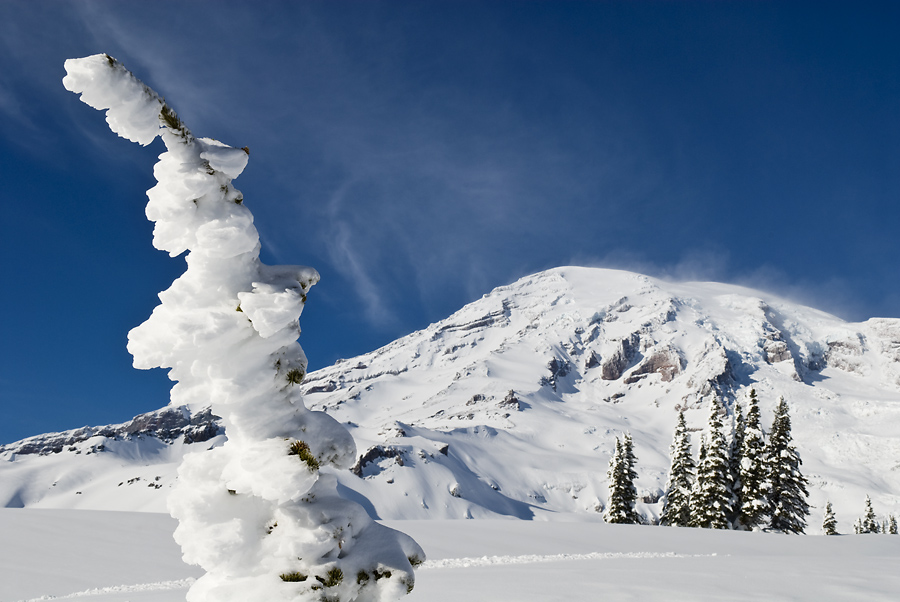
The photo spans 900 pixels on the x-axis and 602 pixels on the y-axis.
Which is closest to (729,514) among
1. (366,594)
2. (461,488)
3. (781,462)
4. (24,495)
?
(781,462)

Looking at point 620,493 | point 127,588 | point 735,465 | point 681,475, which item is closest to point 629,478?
point 620,493

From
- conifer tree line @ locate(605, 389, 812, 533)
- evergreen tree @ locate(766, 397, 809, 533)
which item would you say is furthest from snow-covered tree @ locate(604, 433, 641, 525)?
evergreen tree @ locate(766, 397, 809, 533)

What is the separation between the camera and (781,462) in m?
37.3

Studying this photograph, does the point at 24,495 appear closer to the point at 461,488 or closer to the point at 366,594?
the point at 461,488

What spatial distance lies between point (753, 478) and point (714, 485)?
2477 mm

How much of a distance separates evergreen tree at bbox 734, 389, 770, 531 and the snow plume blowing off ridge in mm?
39787

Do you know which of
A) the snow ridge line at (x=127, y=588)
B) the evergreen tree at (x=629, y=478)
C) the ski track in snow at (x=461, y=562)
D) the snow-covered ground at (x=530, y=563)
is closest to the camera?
the snow-covered ground at (x=530, y=563)

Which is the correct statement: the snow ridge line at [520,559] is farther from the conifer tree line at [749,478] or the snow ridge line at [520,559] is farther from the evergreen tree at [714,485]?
the conifer tree line at [749,478]

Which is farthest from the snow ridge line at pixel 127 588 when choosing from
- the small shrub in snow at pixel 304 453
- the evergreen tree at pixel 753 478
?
the evergreen tree at pixel 753 478

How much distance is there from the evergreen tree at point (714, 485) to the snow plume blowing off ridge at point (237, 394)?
3941cm

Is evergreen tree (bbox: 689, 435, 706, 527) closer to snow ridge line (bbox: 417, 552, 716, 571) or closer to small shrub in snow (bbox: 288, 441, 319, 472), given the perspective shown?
snow ridge line (bbox: 417, 552, 716, 571)

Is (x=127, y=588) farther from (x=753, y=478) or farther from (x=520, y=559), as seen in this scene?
(x=753, y=478)

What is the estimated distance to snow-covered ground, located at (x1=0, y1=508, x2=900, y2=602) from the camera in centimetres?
940

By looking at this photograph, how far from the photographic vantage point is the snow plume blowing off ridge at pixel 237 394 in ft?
13.7
